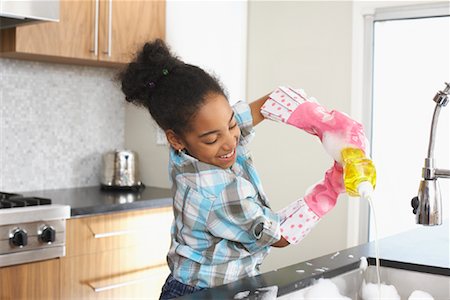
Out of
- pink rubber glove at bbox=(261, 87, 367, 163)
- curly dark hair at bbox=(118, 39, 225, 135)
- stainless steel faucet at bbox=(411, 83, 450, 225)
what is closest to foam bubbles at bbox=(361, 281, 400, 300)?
stainless steel faucet at bbox=(411, 83, 450, 225)

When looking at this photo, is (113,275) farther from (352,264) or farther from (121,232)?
(352,264)

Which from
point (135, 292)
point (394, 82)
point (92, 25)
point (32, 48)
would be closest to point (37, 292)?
point (135, 292)

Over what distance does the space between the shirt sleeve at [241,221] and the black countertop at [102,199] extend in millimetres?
1231

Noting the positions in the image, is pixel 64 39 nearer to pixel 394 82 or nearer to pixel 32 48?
pixel 32 48

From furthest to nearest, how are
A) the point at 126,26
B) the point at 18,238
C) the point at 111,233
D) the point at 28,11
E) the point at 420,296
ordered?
the point at 126,26
the point at 111,233
the point at 28,11
the point at 18,238
the point at 420,296

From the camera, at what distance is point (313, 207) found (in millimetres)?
1511

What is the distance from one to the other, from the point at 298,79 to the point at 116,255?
1290 mm

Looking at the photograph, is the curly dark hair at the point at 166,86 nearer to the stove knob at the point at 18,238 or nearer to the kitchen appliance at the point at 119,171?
the stove knob at the point at 18,238

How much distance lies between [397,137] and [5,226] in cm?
182

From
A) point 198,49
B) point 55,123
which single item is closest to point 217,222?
point 55,123

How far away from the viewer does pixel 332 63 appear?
338 cm

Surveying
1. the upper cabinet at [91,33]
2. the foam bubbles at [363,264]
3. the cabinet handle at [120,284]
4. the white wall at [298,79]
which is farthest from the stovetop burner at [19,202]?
the foam bubbles at [363,264]

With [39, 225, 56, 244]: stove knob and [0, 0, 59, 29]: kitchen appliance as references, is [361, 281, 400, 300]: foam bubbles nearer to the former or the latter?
[39, 225, 56, 244]: stove knob

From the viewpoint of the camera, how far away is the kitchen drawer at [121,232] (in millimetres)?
2663
